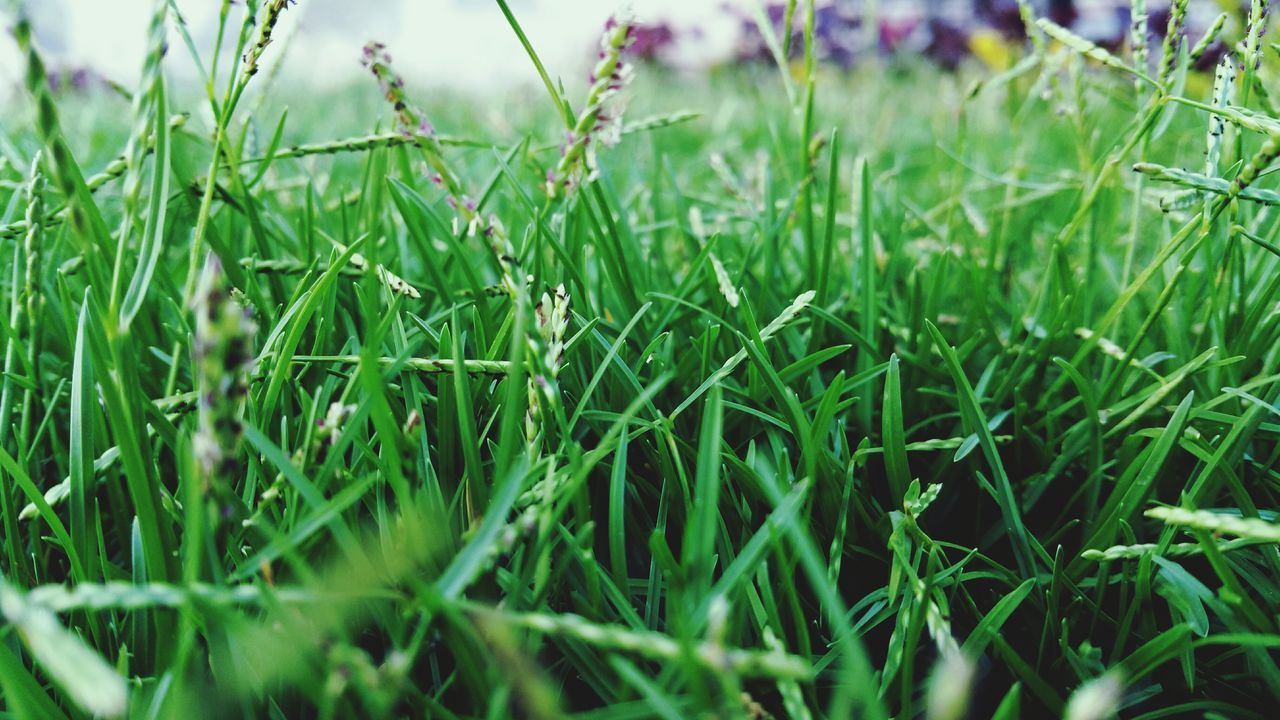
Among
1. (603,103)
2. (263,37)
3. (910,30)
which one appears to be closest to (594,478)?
(603,103)

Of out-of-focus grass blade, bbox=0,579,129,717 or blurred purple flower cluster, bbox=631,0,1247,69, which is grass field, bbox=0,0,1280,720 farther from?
blurred purple flower cluster, bbox=631,0,1247,69

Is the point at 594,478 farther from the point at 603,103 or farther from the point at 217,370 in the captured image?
the point at 217,370

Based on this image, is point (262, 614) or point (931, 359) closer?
point (262, 614)

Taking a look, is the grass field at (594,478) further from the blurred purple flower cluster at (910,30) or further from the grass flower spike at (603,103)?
the blurred purple flower cluster at (910,30)

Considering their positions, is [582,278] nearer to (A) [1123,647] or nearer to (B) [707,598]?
(B) [707,598]

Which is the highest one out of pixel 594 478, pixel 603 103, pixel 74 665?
pixel 603 103

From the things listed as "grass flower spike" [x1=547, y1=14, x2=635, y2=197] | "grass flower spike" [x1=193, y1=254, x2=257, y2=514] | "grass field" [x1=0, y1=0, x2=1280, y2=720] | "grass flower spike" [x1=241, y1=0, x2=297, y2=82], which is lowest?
"grass field" [x1=0, y1=0, x2=1280, y2=720]

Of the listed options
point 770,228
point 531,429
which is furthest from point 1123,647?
point 770,228

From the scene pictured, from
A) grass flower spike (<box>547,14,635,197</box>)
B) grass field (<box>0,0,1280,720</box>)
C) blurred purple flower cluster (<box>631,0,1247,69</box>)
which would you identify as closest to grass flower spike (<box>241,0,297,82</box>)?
grass field (<box>0,0,1280,720</box>)
